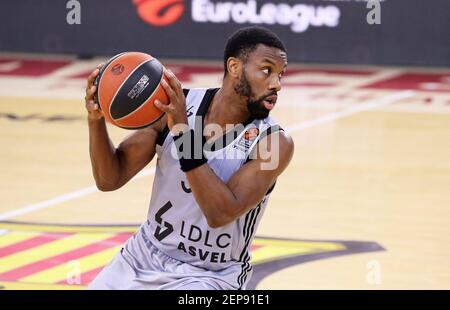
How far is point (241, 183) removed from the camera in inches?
189

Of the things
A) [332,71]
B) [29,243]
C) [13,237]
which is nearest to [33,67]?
[332,71]

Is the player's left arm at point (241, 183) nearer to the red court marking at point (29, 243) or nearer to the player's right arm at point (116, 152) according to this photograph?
the player's right arm at point (116, 152)

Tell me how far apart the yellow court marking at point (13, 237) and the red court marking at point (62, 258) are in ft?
1.75

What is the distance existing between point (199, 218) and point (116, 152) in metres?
0.57

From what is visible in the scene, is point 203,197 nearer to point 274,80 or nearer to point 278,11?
point 274,80

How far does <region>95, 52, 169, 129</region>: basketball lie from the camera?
4.77m

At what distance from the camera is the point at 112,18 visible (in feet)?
51.1

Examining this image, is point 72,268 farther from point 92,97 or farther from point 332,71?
point 332,71

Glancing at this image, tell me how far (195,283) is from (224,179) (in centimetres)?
53

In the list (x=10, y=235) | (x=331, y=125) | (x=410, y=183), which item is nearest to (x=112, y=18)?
(x=331, y=125)

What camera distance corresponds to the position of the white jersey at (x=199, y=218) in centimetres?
496

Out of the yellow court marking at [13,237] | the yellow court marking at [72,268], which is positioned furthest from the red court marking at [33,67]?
the yellow court marking at [72,268]

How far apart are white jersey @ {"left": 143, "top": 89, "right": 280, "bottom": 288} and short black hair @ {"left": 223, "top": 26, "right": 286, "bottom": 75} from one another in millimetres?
355

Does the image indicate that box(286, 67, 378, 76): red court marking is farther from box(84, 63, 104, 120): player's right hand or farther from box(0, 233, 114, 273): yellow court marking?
box(84, 63, 104, 120): player's right hand
